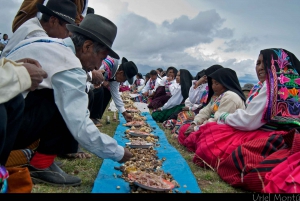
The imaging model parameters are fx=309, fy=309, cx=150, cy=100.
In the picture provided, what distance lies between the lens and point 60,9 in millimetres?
3486

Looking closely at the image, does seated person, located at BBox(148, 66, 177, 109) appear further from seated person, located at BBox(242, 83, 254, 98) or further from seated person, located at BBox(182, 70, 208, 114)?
seated person, located at BBox(182, 70, 208, 114)

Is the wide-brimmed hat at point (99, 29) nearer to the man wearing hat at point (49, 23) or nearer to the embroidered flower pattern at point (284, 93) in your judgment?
the man wearing hat at point (49, 23)

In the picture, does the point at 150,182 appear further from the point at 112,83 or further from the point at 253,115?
the point at 112,83

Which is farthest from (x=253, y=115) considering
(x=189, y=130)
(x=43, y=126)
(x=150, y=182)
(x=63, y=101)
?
(x=43, y=126)

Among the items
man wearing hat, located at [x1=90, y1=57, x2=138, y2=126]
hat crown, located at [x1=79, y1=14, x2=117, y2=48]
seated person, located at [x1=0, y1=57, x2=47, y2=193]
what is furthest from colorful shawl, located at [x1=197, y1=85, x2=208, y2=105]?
seated person, located at [x1=0, y1=57, x2=47, y2=193]

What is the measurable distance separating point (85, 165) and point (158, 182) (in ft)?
3.75

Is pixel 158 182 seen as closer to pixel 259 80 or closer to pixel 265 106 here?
pixel 265 106

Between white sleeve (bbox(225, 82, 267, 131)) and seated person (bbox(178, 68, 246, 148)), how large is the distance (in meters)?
0.85

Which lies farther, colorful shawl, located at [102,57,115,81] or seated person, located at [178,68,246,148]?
colorful shawl, located at [102,57,115,81]

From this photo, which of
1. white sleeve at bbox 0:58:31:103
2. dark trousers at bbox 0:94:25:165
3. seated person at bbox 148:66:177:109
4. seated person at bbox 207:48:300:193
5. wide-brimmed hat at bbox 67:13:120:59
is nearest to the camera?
white sleeve at bbox 0:58:31:103

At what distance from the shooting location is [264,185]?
101 inches

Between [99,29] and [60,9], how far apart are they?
3.79 feet

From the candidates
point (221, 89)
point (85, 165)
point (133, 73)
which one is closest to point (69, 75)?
point (85, 165)

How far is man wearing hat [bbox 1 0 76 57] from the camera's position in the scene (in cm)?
334
